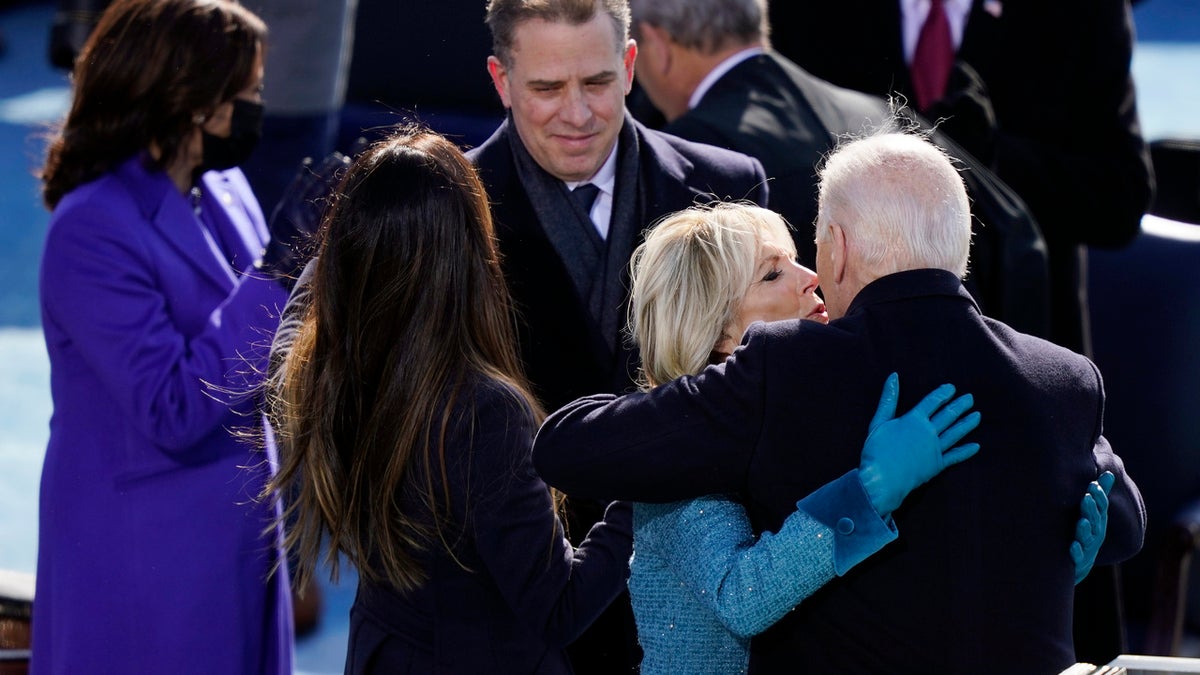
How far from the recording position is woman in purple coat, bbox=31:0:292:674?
2506 mm

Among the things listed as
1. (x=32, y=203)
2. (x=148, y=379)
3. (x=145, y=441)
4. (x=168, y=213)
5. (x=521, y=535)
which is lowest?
(x=32, y=203)

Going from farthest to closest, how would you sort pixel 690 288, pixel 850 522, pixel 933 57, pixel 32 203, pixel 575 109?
pixel 32 203 < pixel 933 57 < pixel 575 109 < pixel 690 288 < pixel 850 522

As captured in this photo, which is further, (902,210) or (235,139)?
(235,139)

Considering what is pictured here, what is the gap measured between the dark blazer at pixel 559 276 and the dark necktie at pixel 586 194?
0.04 m

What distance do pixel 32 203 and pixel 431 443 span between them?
6.32m

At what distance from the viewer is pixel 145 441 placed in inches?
101

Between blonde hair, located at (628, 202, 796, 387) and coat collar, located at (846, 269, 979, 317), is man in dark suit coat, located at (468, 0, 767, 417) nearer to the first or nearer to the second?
blonde hair, located at (628, 202, 796, 387)

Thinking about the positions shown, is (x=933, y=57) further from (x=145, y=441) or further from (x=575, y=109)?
(x=145, y=441)

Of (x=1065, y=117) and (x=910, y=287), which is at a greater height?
(x=910, y=287)

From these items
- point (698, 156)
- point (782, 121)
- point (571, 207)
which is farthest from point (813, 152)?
point (571, 207)

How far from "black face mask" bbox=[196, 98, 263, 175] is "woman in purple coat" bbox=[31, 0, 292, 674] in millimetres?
33

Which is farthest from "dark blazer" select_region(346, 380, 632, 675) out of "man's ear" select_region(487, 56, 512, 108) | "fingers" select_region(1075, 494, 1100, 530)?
"man's ear" select_region(487, 56, 512, 108)

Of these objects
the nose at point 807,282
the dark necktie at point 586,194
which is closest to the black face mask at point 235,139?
the dark necktie at point 586,194

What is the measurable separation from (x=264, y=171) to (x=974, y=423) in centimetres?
281
